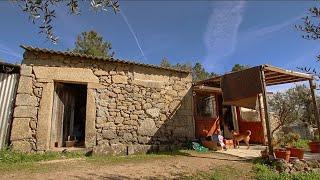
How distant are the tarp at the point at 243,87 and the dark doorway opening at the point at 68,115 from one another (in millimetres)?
5126

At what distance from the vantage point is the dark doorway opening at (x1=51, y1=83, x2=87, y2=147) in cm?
898

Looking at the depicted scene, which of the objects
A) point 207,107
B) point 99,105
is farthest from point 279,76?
point 99,105

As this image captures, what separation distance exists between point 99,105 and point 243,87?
15.5ft

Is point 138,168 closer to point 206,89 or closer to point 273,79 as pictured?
point 206,89

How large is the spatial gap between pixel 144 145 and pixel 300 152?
16.0 ft

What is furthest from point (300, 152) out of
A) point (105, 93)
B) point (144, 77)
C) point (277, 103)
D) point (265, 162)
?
point (277, 103)

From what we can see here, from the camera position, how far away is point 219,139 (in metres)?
10.4

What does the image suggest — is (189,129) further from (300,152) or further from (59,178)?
(59,178)

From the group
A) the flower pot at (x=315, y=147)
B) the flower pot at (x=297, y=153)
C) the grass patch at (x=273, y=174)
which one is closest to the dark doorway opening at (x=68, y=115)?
the grass patch at (x=273, y=174)

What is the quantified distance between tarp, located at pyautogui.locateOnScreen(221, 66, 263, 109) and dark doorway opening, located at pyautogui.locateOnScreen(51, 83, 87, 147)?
16.8 ft

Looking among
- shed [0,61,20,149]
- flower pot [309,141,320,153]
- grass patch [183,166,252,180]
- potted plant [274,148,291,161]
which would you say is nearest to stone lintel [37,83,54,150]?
shed [0,61,20,149]

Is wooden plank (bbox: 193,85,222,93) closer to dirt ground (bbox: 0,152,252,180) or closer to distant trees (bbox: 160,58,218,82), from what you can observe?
dirt ground (bbox: 0,152,252,180)

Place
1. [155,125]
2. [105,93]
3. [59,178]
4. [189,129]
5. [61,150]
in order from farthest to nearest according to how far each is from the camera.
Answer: [189,129], [155,125], [105,93], [61,150], [59,178]

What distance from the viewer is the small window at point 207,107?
12.4 metres
